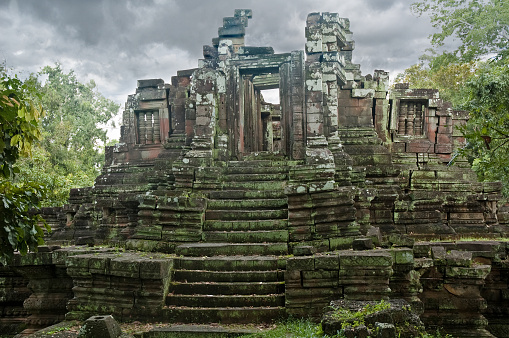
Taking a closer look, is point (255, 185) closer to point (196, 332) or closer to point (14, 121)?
point (196, 332)

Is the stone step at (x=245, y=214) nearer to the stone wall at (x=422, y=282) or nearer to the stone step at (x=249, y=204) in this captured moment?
the stone step at (x=249, y=204)

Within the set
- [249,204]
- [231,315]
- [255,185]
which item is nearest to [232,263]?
[231,315]

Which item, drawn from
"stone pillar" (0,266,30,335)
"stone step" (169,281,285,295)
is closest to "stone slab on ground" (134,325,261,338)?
"stone step" (169,281,285,295)

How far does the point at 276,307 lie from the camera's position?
6.47 m

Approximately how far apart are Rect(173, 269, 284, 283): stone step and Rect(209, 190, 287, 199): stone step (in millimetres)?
2463

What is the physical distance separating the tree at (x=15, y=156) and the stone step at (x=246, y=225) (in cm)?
379

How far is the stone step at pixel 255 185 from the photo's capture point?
957cm

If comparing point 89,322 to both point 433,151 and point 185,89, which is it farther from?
point 433,151

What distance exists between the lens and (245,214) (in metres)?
8.73

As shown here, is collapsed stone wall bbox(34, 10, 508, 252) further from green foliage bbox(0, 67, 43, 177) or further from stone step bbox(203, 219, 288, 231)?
green foliage bbox(0, 67, 43, 177)

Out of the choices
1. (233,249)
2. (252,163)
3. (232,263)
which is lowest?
(232,263)

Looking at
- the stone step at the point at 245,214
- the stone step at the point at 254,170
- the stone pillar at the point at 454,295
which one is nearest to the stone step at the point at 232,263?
the stone step at the point at 245,214

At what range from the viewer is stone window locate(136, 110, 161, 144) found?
12.8 meters

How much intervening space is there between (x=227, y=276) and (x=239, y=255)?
78cm
